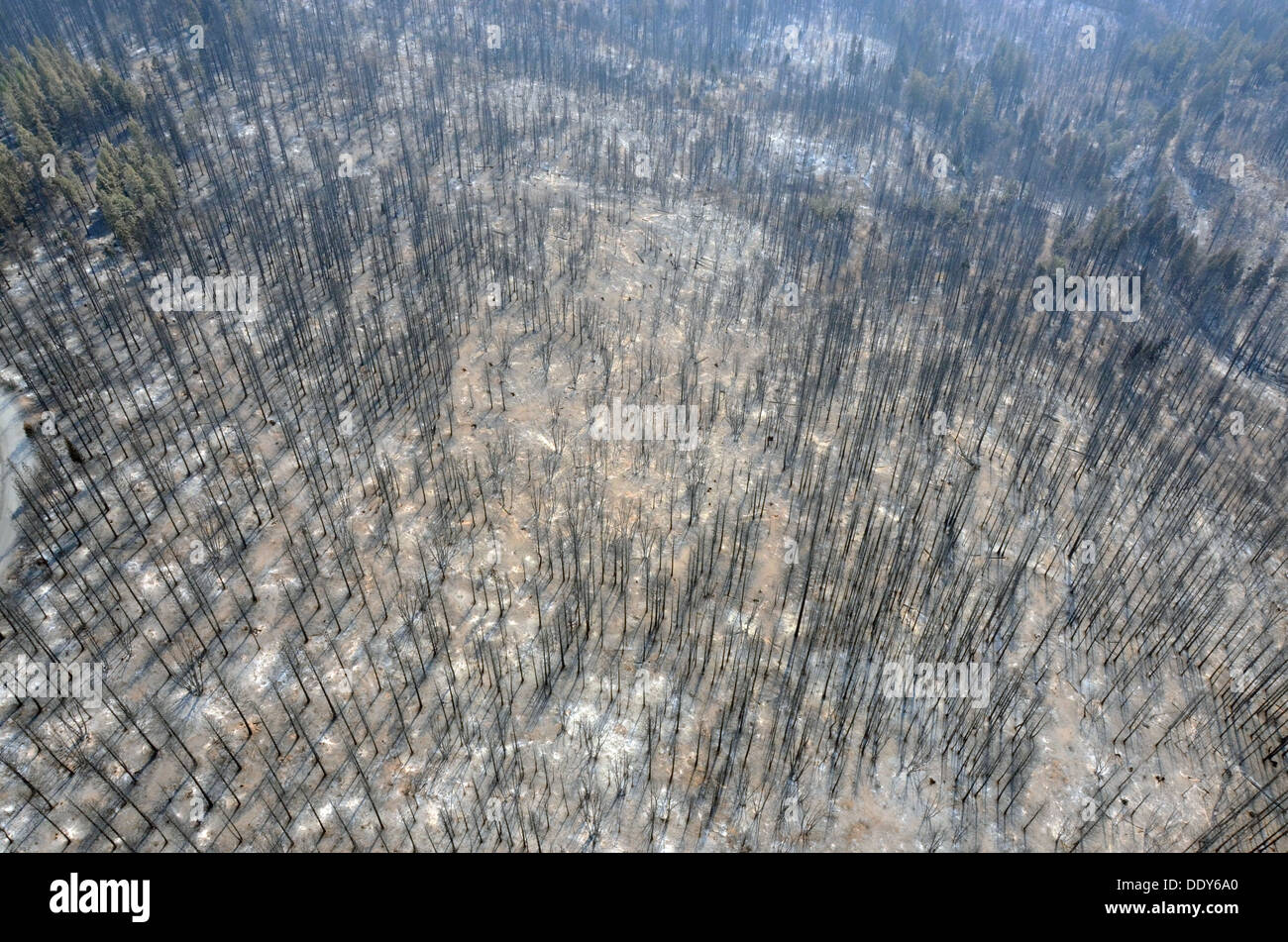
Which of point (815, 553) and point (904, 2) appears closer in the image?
point (815, 553)

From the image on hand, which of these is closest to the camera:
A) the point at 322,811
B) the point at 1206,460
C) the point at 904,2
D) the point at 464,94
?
the point at 322,811

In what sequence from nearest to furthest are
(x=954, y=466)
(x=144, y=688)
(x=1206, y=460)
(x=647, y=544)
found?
(x=144, y=688), (x=647, y=544), (x=954, y=466), (x=1206, y=460)

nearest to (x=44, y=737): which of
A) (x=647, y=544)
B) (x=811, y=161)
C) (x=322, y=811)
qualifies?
(x=322, y=811)

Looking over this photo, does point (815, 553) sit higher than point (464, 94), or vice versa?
point (464, 94)

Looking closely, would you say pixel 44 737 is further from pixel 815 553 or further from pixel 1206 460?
pixel 1206 460

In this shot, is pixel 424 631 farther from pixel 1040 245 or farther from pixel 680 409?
pixel 1040 245

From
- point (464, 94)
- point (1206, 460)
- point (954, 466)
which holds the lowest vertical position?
point (1206, 460)
